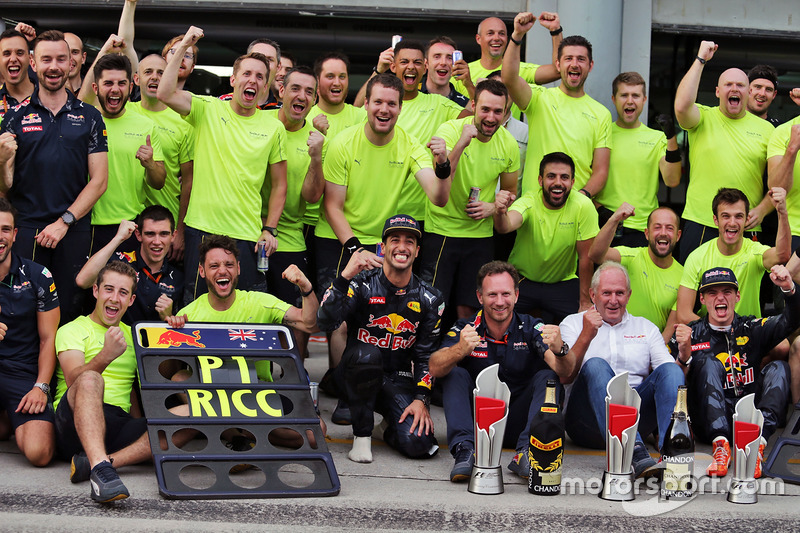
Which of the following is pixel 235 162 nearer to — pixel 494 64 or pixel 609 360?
pixel 494 64

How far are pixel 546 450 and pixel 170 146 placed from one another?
3681mm

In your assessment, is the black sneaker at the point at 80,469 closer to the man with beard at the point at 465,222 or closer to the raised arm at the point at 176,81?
the raised arm at the point at 176,81

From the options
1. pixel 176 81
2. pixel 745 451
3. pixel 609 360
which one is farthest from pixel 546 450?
pixel 176 81

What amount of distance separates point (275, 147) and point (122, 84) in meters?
1.15

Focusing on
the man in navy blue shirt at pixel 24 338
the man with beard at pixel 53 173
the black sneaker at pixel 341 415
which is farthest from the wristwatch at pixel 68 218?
the black sneaker at pixel 341 415

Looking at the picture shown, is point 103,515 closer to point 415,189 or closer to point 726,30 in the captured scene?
point 415,189

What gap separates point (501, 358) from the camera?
19.7ft

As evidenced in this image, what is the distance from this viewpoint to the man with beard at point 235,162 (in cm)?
672

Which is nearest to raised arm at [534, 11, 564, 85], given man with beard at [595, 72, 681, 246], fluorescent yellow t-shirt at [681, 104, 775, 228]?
man with beard at [595, 72, 681, 246]

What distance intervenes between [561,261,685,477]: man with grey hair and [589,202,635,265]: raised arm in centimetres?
70

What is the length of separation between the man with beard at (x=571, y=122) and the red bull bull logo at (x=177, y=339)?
299 cm

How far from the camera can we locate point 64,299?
640 centimetres

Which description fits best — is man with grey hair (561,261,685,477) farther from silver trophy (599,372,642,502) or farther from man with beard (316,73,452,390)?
man with beard (316,73,452,390)

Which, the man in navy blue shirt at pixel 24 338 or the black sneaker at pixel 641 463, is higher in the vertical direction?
the man in navy blue shirt at pixel 24 338
